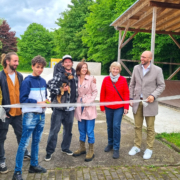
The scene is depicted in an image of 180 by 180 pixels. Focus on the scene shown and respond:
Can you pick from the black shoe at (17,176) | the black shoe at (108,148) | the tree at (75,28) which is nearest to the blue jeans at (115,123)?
the black shoe at (108,148)

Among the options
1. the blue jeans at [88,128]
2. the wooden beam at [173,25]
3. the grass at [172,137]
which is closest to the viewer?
the blue jeans at [88,128]

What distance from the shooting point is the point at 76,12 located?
122ft

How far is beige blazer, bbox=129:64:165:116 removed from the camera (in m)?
3.57

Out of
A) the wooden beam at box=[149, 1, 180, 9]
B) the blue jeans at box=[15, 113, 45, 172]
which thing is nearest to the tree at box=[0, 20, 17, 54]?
the wooden beam at box=[149, 1, 180, 9]

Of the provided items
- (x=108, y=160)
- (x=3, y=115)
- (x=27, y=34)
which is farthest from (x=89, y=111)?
(x=27, y=34)

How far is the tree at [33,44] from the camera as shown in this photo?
173 feet

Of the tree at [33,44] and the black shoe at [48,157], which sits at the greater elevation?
the tree at [33,44]

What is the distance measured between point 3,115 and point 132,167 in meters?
2.15

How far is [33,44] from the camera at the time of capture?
5316cm

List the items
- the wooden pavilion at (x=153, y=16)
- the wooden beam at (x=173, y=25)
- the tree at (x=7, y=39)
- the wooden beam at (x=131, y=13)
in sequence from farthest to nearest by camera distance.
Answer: the tree at (x=7, y=39), the wooden beam at (x=173, y=25), the wooden beam at (x=131, y=13), the wooden pavilion at (x=153, y=16)

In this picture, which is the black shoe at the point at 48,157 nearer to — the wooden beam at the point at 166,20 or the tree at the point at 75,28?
the wooden beam at the point at 166,20

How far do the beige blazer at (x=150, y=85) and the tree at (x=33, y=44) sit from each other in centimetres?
5111

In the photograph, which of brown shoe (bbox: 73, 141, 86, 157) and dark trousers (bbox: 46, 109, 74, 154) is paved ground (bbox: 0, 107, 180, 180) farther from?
dark trousers (bbox: 46, 109, 74, 154)

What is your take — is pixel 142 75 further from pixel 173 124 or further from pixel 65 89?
pixel 173 124
